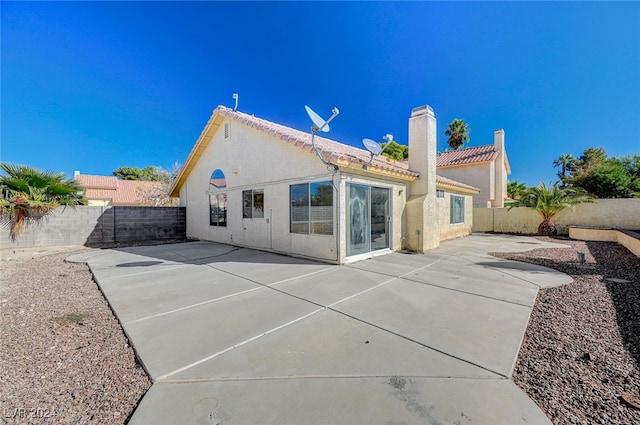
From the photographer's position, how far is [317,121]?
690cm

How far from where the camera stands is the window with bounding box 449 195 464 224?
550 inches

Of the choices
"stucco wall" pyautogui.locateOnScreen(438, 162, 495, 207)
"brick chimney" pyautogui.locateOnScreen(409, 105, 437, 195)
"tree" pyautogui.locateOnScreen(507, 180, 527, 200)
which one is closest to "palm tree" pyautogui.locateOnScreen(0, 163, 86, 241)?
"brick chimney" pyautogui.locateOnScreen(409, 105, 437, 195)

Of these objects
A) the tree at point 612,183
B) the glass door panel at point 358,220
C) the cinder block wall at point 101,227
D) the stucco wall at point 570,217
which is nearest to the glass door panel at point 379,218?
the glass door panel at point 358,220

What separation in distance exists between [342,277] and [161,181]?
2951 cm

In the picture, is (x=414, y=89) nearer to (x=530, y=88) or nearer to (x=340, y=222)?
(x=530, y=88)

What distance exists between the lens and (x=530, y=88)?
1374 cm

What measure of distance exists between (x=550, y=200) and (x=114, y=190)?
41384 millimetres

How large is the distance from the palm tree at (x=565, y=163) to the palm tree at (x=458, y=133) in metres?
21.5

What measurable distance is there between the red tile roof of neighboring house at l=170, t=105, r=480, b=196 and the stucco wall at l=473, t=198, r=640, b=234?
5049mm

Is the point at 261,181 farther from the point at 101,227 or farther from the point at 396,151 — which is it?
the point at 396,151

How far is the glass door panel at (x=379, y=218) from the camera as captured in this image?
8.58 m

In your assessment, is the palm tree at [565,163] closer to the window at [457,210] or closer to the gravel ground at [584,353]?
the window at [457,210]

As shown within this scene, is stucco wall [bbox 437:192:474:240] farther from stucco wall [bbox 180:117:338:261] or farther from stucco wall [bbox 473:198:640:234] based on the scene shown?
stucco wall [bbox 180:117:338:261]

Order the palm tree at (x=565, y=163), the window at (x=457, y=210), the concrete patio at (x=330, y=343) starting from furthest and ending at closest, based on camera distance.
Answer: the palm tree at (x=565, y=163) < the window at (x=457, y=210) < the concrete patio at (x=330, y=343)
